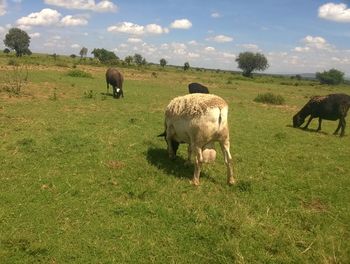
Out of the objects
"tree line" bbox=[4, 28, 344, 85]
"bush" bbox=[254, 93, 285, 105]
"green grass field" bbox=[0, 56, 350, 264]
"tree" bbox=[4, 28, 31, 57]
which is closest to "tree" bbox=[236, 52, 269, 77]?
"tree line" bbox=[4, 28, 344, 85]

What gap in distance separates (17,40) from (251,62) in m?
72.2

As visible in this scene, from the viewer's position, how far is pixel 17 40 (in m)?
97.6

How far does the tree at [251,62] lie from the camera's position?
112 metres

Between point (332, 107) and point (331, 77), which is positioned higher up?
point (331, 77)

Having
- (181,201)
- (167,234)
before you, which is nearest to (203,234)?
(167,234)

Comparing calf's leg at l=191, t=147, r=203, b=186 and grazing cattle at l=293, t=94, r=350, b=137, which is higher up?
grazing cattle at l=293, t=94, r=350, b=137

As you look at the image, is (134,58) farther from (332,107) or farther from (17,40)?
(332,107)

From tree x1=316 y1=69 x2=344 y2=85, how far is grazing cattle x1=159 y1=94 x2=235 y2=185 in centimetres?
9671

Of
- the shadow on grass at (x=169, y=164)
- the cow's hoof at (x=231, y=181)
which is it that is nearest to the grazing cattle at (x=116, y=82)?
the shadow on grass at (x=169, y=164)

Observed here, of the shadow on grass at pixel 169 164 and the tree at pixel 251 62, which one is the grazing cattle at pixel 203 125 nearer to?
the shadow on grass at pixel 169 164

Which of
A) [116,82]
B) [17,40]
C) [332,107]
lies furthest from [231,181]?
[17,40]

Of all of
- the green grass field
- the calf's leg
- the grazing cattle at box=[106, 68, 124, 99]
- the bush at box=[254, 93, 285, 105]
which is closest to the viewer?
the green grass field

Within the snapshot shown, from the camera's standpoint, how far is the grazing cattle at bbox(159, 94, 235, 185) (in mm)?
8938

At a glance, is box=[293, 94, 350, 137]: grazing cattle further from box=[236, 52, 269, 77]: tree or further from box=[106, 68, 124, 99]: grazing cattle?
box=[236, 52, 269, 77]: tree
